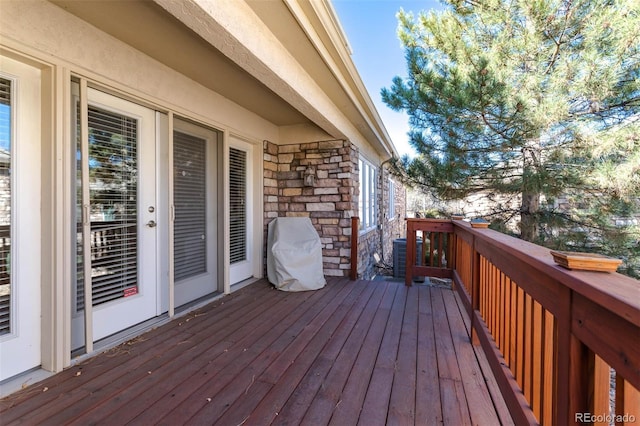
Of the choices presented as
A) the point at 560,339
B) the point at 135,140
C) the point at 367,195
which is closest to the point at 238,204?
the point at 135,140

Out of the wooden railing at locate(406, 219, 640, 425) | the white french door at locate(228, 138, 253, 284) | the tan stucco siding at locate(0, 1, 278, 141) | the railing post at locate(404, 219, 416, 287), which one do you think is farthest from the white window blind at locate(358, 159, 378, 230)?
the wooden railing at locate(406, 219, 640, 425)

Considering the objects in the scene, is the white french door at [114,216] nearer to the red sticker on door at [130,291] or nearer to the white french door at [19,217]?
the red sticker on door at [130,291]

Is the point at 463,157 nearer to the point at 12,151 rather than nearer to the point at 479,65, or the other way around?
the point at 479,65

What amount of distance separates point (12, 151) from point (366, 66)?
20.5 ft

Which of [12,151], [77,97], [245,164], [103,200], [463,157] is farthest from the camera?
[463,157]

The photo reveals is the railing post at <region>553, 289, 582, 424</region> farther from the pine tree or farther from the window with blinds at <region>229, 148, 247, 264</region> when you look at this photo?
the window with blinds at <region>229, 148, 247, 264</region>

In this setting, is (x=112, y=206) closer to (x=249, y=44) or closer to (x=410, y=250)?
(x=249, y=44)

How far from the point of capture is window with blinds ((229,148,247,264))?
3773 mm

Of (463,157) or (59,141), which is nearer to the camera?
(59,141)

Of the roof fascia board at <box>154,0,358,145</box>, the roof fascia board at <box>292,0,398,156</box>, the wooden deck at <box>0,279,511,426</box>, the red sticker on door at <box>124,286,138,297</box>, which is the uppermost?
the roof fascia board at <box>292,0,398,156</box>

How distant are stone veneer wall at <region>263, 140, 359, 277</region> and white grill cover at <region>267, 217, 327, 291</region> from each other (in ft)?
1.36

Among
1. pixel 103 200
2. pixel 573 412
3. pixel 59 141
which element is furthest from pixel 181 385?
pixel 573 412

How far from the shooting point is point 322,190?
4402 mm

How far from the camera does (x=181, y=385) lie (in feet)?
5.82
